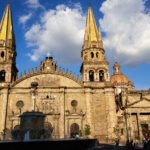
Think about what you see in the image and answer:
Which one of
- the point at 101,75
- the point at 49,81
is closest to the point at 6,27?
the point at 49,81

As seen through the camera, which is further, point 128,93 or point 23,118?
point 128,93

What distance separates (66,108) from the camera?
1615 inches

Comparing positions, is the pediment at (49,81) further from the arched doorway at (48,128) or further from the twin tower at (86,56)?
the arched doorway at (48,128)

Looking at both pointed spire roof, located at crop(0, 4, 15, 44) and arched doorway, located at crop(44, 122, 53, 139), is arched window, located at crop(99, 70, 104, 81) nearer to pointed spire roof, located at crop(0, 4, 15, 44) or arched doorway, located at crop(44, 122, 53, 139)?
arched doorway, located at crop(44, 122, 53, 139)

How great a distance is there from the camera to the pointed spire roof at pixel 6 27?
45125 millimetres

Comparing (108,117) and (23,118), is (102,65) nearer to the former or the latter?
(108,117)

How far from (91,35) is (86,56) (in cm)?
416

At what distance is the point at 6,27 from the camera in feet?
151

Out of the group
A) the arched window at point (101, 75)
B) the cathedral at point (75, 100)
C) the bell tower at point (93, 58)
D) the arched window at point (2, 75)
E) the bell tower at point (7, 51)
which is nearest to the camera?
the cathedral at point (75, 100)

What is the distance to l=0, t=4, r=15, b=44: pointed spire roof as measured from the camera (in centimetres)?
4512

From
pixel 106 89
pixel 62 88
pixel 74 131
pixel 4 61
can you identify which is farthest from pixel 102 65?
pixel 4 61

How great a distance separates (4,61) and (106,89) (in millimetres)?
17983

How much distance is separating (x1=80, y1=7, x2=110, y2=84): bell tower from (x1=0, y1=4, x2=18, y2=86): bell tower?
12.4 m

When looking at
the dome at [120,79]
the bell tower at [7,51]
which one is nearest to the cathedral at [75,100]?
the bell tower at [7,51]
